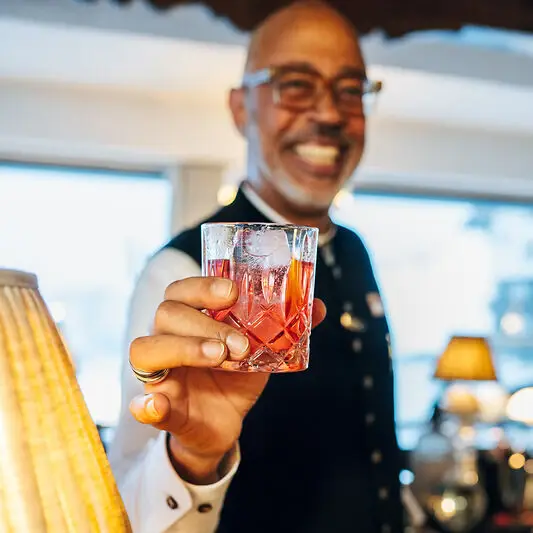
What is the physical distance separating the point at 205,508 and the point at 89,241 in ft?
15.9

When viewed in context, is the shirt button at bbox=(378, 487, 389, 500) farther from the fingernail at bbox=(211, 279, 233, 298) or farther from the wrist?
the fingernail at bbox=(211, 279, 233, 298)

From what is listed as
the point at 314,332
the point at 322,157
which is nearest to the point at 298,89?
the point at 322,157

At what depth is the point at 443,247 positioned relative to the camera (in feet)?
21.1

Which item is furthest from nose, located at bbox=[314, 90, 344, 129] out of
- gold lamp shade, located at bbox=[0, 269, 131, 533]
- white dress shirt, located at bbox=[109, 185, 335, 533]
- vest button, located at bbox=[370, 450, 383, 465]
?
gold lamp shade, located at bbox=[0, 269, 131, 533]

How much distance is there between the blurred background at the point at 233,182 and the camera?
4.03 metres

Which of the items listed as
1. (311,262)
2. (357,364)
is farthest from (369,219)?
(311,262)

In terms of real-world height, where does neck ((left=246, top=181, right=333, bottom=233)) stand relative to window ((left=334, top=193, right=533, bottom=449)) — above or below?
below

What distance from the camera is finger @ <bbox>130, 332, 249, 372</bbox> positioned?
0.65 meters

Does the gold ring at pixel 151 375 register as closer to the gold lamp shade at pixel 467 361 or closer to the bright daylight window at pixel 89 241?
the gold lamp shade at pixel 467 361

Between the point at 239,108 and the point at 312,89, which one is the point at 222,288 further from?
the point at 239,108

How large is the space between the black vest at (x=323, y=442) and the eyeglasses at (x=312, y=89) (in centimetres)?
21

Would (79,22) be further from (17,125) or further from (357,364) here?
(357,364)

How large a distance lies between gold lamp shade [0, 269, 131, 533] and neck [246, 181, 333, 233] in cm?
78

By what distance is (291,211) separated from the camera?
127cm
